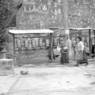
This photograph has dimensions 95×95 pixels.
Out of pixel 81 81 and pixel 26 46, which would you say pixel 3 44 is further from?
pixel 81 81

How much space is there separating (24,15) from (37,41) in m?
9.35

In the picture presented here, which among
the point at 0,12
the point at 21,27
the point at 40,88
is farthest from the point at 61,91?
the point at 21,27

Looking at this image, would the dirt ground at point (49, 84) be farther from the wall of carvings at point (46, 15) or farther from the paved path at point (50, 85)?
the wall of carvings at point (46, 15)

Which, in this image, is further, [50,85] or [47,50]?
[47,50]

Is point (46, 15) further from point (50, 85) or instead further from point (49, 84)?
point (50, 85)

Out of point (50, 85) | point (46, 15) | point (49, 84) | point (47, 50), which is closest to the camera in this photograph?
point (50, 85)

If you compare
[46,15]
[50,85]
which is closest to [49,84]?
[50,85]

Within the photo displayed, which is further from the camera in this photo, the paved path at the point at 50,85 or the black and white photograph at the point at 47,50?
the black and white photograph at the point at 47,50

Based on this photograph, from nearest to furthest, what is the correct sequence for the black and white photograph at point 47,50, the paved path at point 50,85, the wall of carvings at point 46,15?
the paved path at point 50,85 < the black and white photograph at point 47,50 < the wall of carvings at point 46,15

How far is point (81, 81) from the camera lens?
9.82 m

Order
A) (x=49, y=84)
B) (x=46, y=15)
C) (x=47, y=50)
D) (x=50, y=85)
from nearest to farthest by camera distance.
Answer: (x=50, y=85), (x=49, y=84), (x=47, y=50), (x=46, y=15)

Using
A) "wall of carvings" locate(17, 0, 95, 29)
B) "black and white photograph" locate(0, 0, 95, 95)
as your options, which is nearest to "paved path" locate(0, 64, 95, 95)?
"black and white photograph" locate(0, 0, 95, 95)

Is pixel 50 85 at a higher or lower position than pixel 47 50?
lower

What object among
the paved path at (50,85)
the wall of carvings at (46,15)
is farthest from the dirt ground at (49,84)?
the wall of carvings at (46,15)
